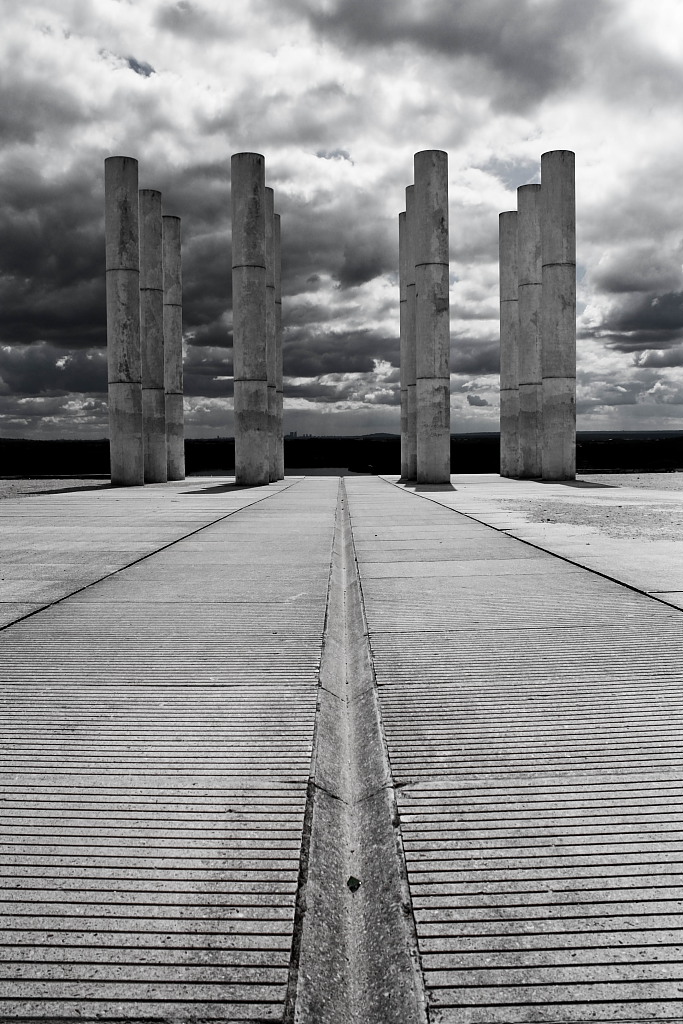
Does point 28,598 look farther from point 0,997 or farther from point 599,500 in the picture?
point 599,500

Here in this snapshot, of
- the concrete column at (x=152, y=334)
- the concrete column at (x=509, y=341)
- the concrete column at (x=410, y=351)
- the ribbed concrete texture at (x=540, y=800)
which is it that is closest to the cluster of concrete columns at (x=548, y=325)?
the concrete column at (x=509, y=341)

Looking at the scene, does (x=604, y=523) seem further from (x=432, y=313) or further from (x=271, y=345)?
(x=271, y=345)

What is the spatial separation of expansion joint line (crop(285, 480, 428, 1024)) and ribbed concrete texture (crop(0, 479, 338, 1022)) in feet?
0.16

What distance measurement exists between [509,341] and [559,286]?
5.45 m

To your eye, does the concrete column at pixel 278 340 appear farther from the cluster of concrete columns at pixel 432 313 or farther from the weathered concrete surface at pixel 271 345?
the cluster of concrete columns at pixel 432 313

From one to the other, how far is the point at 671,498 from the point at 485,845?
13930 millimetres

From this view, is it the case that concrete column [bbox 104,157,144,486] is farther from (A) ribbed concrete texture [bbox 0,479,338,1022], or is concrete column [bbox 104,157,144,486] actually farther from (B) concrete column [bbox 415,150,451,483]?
(A) ribbed concrete texture [bbox 0,479,338,1022]

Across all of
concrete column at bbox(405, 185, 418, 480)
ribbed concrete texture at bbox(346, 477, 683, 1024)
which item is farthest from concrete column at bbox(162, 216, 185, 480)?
ribbed concrete texture at bbox(346, 477, 683, 1024)

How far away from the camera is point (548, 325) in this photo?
73.2ft

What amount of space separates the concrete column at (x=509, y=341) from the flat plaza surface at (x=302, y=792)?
21778 millimetres

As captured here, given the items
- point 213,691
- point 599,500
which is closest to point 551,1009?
point 213,691

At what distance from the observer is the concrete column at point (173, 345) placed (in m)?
28.0

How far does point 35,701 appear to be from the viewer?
3.38 metres

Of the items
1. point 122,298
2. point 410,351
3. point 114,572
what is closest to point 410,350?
point 410,351
